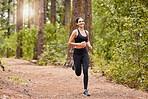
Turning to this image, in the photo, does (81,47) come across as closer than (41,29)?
Yes

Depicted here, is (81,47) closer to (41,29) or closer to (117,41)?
(117,41)

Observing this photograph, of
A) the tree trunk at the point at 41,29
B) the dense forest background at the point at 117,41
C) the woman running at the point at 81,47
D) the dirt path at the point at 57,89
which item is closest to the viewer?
the dirt path at the point at 57,89

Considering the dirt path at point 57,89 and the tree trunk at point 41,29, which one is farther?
the tree trunk at point 41,29

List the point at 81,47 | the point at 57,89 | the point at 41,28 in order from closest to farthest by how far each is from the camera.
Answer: the point at 81,47
the point at 57,89
the point at 41,28

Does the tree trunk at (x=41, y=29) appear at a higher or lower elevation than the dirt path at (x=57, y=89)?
higher

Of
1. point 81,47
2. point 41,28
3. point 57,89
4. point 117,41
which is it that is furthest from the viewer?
point 41,28

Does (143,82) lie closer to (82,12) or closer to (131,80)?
(131,80)

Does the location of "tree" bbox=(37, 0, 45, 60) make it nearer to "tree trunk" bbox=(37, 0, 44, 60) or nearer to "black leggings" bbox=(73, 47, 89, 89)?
"tree trunk" bbox=(37, 0, 44, 60)

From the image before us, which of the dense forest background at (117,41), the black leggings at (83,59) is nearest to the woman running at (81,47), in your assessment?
the black leggings at (83,59)

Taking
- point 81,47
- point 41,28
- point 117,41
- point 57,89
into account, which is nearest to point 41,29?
point 41,28

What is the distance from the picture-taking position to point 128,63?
30.7 ft

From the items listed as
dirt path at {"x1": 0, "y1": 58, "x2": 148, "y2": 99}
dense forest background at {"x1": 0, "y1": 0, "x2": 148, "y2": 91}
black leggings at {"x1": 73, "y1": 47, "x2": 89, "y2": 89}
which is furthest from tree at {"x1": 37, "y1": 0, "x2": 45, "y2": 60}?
black leggings at {"x1": 73, "y1": 47, "x2": 89, "y2": 89}

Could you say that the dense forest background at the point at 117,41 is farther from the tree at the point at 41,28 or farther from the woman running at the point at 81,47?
the woman running at the point at 81,47

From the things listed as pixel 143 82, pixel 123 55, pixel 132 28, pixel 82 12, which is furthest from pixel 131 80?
pixel 82 12
